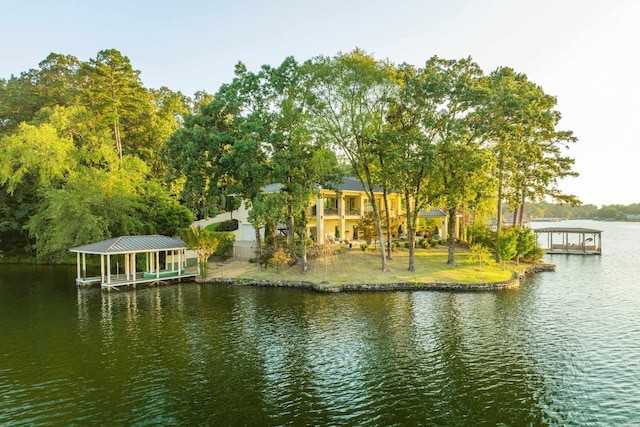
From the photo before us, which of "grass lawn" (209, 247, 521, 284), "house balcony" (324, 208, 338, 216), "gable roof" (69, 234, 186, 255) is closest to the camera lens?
"gable roof" (69, 234, 186, 255)

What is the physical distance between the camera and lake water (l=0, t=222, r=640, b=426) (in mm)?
11148

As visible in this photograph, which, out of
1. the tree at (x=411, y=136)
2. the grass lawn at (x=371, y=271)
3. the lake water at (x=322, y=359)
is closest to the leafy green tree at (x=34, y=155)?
the lake water at (x=322, y=359)

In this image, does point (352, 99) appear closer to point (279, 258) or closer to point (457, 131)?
point (457, 131)

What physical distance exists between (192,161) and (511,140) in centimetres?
2723

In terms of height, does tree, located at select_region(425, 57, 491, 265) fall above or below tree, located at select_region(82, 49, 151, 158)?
below

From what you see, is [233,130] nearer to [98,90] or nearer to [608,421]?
[98,90]

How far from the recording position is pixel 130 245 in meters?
29.4

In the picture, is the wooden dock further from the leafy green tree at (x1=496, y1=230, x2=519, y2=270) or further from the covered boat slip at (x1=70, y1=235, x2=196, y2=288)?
the leafy green tree at (x1=496, y1=230, x2=519, y2=270)

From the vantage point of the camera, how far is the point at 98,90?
145ft

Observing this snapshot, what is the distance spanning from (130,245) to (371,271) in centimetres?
1918

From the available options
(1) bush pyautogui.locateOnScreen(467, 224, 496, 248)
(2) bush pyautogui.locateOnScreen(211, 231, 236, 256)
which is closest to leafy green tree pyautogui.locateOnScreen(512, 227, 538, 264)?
(1) bush pyautogui.locateOnScreen(467, 224, 496, 248)

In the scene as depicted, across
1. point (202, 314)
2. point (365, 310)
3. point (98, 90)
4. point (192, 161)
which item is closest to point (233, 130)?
point (192, 161)

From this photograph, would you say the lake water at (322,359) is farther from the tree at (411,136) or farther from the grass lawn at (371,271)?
the tree at (411,136)

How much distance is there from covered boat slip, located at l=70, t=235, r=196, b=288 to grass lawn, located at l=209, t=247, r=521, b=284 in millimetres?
3408
